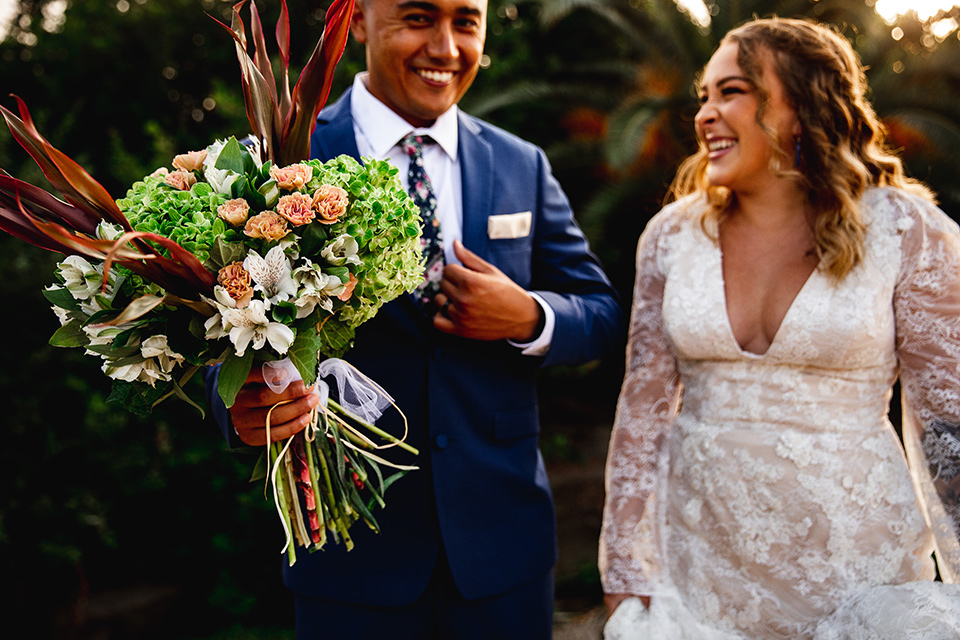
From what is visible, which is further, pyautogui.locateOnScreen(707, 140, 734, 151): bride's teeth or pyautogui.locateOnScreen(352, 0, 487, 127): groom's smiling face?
pyautogui.locateOnScreen(707, 140, 734, 151): bride's teeth

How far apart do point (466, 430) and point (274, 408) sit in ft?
2.20

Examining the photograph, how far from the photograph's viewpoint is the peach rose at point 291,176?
1503mm

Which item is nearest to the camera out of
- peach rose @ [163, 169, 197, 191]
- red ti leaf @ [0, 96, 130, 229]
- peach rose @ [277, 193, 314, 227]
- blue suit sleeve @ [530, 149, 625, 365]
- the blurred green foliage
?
red ti leaf @ [0, 96, 130, 229]

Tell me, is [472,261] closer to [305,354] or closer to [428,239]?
[428,239]

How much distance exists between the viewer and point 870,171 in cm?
236

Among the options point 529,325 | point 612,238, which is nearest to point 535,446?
point 529,325

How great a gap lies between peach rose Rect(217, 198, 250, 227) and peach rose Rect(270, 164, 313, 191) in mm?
90

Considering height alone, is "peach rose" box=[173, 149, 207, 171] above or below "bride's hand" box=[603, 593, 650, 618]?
above

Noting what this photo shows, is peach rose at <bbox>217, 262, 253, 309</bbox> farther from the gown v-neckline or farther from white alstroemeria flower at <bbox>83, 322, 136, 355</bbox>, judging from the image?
the gown v-neckline

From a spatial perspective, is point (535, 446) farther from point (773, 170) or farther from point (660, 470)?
point (773, 170)

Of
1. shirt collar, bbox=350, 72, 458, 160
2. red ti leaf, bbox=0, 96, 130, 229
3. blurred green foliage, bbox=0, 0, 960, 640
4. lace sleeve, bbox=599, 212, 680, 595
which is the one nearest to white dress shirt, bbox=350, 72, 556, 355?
shirt collar, bbox=350, 72, 458, 160

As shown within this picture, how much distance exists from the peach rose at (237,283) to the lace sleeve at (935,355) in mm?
1834

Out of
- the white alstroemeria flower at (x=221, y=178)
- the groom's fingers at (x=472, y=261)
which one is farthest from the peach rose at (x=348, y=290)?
the groom's fingers at (x=472, y=261)

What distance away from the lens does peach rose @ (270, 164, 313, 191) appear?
1.50 meters
